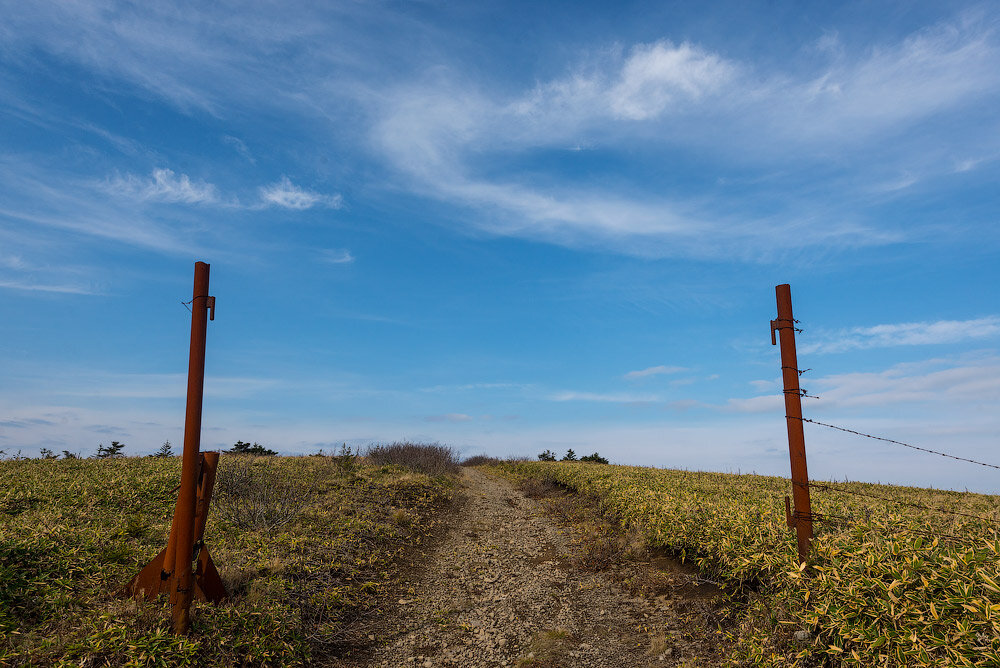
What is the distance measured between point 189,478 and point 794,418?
7.96 meters

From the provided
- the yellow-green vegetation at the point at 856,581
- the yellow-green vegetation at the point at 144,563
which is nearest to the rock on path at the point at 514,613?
the yellow-green vegetation at the point at 144,563

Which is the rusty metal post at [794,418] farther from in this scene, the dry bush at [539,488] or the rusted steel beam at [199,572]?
the dry bush at [539,488]

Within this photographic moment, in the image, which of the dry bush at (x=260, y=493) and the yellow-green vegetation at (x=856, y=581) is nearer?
the yellow-green vegetation at (x=856, y=581)

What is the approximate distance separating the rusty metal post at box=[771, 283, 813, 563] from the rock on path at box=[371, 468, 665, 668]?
260cm

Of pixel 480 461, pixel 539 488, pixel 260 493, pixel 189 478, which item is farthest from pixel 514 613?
pixel 480 461

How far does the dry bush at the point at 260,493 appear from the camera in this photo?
10734 millimetres

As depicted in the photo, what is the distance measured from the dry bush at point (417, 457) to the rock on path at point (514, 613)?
28.2 feet

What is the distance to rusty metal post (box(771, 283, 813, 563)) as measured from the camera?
6.90m

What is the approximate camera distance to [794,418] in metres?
7.10

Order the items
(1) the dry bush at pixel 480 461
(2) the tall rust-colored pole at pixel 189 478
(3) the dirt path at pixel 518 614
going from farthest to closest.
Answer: (1) the dry bush at pixel 480 461 → (3) the dirt path at pixel 518 614 → (2) the tall rust-colored pole at pixel 189 478

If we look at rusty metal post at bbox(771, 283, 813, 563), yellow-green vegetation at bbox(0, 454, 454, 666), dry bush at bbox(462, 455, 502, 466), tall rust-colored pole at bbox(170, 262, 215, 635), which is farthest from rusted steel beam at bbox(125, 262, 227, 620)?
dry bush at bbox(462, 455, 502, 466)

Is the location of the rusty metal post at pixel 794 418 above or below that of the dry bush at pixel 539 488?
above

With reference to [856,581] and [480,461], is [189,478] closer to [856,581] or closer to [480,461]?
[856,581]

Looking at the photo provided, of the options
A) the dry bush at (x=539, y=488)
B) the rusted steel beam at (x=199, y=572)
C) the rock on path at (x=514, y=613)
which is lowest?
the rock on path at (x=514, y=613)
